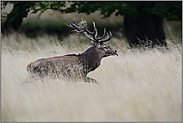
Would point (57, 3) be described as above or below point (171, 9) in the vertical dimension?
above

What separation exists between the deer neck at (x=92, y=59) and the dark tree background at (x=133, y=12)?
21.0 feet

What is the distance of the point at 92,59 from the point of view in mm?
5508

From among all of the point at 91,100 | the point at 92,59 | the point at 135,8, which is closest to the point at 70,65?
the point at 92,59

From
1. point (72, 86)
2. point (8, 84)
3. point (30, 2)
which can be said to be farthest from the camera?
point (30, 2)

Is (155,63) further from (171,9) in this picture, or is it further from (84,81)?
(171,9)

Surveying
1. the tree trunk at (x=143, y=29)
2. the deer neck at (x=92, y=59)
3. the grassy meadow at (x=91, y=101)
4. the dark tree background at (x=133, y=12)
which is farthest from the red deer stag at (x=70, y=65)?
the tree trunk at (x=143, y=29)

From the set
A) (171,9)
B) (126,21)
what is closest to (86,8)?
(126,21)

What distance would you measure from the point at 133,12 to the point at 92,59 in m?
7.34

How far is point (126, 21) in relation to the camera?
531 inches

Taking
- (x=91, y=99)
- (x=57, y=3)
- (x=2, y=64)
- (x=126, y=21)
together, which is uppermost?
(x=57, y=3)

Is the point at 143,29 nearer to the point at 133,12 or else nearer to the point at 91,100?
the point at 133,12

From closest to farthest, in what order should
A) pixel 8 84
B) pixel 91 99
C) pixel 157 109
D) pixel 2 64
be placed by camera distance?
pixel 157 109 < pixel 91 99 < pixel 8 84 < pixel 2 64

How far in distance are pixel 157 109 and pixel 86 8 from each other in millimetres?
9750

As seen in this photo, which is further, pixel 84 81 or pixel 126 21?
pixel 126 21
